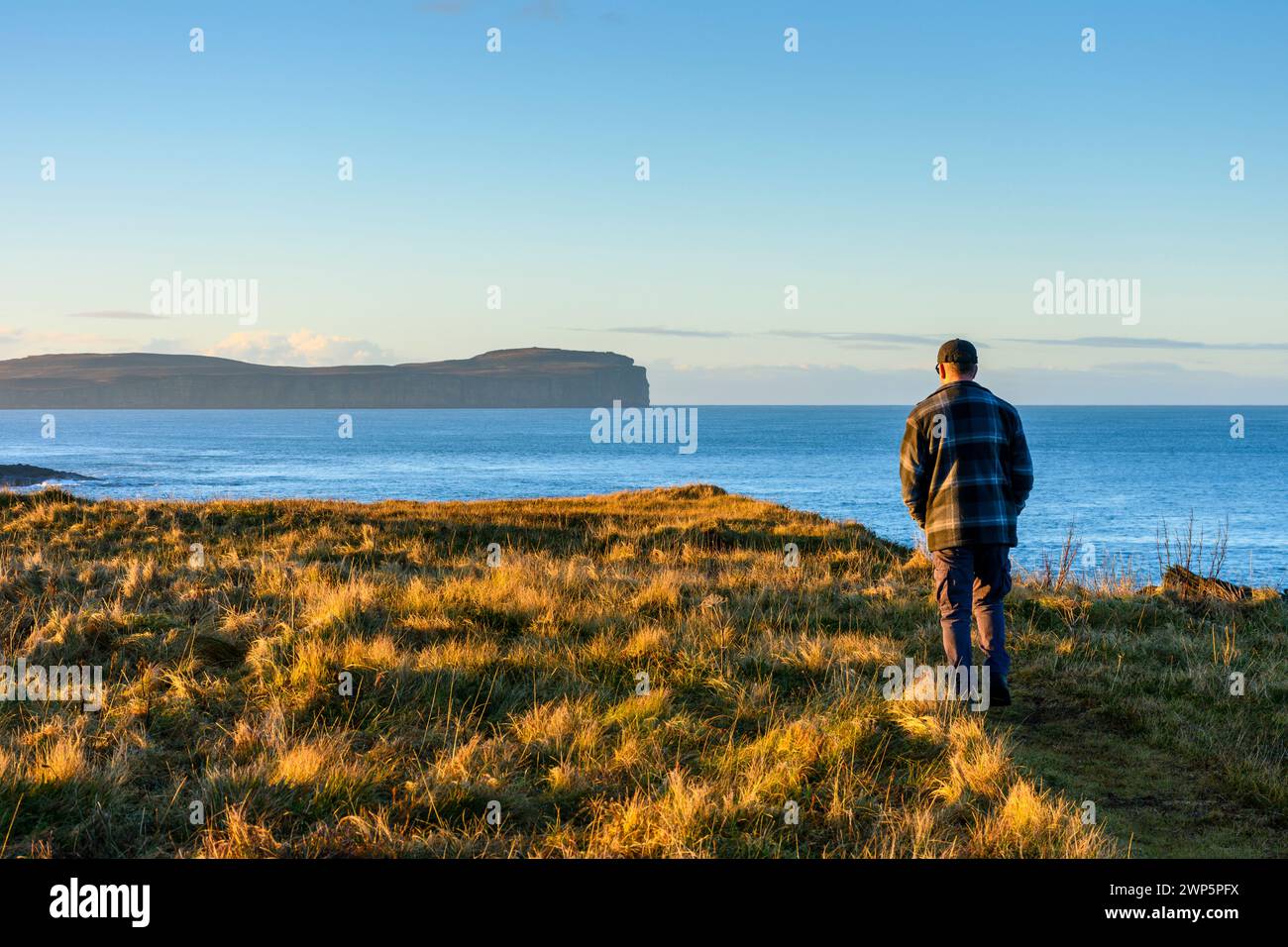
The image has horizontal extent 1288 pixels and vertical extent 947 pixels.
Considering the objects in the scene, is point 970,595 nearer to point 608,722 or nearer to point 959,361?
point 959,361

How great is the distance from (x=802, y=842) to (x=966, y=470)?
330 cm

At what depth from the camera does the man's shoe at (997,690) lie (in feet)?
22.4

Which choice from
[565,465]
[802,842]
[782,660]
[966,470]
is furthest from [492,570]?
[565,465]

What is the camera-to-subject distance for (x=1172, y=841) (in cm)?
473

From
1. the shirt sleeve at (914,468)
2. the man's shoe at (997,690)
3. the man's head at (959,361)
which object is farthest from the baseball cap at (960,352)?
the man's shoe at (997,690)

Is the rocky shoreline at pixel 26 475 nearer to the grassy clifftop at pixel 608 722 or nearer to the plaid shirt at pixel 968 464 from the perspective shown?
the grassy clifftop at pixel 608 722

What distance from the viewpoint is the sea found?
45031 mm

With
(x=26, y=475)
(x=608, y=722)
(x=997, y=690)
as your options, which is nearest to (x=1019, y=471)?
(x=997, y=690)

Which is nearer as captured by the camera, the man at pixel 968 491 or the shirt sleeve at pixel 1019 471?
the man at pixel 968 491

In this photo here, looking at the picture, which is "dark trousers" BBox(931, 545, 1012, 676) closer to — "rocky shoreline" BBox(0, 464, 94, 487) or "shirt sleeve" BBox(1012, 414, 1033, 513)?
"shirt sleeve" BBox(1012, 414, 1033, 513)

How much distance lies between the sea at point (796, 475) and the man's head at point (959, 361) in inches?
420

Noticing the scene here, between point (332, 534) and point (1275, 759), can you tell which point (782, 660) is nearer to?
point (1275, 759)

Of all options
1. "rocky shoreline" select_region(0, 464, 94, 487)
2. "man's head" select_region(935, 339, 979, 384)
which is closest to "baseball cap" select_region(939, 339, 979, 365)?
"man's head" select_region(935, 339, 979, 384)

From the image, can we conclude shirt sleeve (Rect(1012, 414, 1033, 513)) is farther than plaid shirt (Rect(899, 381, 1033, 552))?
Yes
